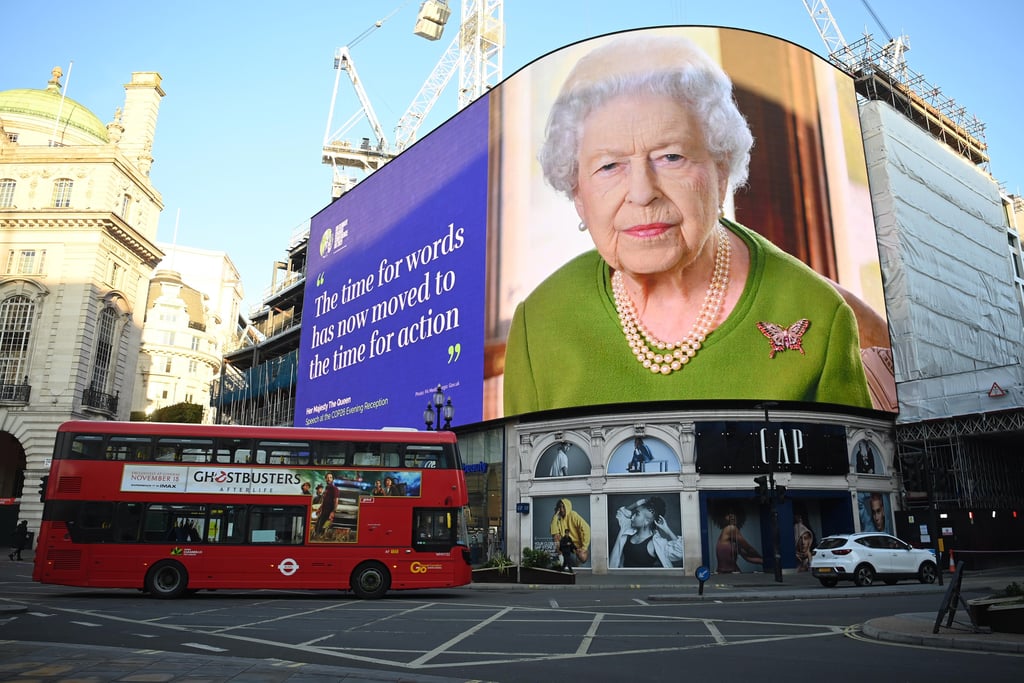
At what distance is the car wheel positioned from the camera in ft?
76.0

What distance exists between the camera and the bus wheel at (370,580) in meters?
20.3

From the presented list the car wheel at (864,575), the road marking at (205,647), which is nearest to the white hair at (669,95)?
the car wheel at (864,575)

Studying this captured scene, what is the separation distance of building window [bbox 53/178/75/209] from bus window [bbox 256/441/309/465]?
129 ft

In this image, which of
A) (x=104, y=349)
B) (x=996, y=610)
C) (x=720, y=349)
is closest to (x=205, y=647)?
(x=996, y=610)

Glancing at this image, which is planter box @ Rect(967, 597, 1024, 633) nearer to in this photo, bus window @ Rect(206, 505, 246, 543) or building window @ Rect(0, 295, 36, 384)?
bus window @ Rect(206, 505, 246, 543)

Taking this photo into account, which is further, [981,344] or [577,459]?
[981,344]

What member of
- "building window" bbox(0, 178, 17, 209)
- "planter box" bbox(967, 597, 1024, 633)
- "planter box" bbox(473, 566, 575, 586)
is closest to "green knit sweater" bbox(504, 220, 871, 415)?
"planter box" bbox(473, 566, 575, 586)

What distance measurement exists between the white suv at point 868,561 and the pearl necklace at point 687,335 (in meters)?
9.71

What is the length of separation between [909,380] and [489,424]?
Answer: 19.7 meters

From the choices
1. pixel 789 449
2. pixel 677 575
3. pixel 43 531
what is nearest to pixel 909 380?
pixel 789 449

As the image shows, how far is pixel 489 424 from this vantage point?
37781mm

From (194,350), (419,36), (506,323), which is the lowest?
(506,323)

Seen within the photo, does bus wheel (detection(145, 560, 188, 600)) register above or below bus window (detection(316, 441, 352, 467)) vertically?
below

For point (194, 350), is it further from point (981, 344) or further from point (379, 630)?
point (379, 630)
